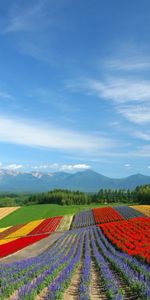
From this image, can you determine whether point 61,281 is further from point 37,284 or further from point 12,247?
point 12,247

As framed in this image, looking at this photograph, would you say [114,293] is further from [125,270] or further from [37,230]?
[37,230]

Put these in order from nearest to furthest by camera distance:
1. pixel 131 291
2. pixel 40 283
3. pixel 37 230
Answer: pixel 131 291
pixel 40 283
pixel 37 230

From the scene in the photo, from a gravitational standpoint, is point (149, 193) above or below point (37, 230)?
above

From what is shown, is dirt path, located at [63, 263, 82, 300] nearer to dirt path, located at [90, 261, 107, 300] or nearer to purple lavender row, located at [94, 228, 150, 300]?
dirt path, located at [90, 261, 107, 300]

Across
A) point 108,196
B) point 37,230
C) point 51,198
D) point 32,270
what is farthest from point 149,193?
point 32,270

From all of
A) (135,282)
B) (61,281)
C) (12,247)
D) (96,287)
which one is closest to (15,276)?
(61,281)

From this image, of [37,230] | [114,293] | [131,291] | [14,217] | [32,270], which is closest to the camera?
[114,293]

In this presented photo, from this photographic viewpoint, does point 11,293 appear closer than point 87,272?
Yes
